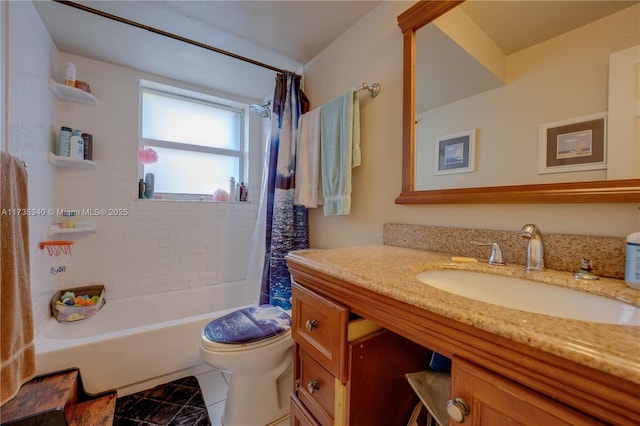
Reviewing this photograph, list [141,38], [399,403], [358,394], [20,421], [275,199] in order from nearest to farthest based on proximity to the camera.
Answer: [358,394] < [399,403] < [20,421] < [141,38] < [275,199]

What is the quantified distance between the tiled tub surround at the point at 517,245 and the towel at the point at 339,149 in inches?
13.3

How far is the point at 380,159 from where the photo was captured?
4.41 feet

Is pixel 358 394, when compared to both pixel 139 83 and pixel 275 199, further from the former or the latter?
pixel 139 83

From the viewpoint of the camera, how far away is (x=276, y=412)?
1320 millimetres

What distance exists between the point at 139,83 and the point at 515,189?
8.52 feet

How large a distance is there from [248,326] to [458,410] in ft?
3.52

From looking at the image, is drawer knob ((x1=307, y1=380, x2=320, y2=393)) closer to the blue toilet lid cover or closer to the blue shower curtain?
the blue toilet lid cover

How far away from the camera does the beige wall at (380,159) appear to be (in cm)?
91

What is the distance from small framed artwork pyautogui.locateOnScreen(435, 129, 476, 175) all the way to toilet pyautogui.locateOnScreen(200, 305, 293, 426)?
42.2 inches

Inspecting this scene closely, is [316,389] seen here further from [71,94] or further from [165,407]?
A: [71,94]

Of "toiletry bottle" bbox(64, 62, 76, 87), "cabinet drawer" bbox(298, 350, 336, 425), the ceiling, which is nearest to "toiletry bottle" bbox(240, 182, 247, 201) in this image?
the ceiling

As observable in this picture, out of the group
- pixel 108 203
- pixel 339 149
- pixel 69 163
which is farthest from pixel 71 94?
pixel 339 149

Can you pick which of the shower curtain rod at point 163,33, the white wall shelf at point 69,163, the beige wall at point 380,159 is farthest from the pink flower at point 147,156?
the beige wall at point 380,159

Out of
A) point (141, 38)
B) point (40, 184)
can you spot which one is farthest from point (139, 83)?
point (40, 184)
